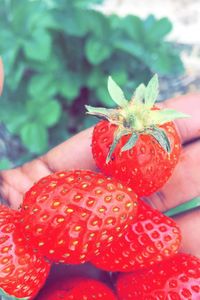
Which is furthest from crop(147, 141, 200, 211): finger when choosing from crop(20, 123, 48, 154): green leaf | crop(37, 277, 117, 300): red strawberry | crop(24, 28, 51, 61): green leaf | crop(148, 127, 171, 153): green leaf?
crop(24, 28, 51, 61): green leaf

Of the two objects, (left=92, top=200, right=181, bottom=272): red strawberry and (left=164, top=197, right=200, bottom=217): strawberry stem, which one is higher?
(left=92, top=200, right=181, bottom=272): red strawberry

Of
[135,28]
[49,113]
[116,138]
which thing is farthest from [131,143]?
[135,28]

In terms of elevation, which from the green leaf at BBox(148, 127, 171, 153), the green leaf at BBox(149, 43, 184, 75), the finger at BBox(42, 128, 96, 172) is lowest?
the green leaf at BBox(149, 43, 184, 75)

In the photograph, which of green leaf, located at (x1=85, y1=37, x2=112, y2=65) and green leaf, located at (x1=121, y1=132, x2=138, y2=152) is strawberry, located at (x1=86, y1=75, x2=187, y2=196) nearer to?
green leaf, located at (x1=121, y1=132, x2=138, y2=152)

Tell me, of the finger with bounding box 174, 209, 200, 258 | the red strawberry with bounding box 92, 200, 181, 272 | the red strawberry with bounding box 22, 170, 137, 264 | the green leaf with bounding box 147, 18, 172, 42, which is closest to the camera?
the red strawberry with bounding box 22, 170, 137, 264

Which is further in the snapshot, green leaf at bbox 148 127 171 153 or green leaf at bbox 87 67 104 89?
green leaf at bbox 87 67 104 89

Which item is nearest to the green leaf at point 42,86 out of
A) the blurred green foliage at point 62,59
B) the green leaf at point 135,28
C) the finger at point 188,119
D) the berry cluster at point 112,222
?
the blurred green foliage at point 62,59

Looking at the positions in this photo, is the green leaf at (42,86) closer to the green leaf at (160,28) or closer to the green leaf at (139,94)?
the green leaf at (160,28)

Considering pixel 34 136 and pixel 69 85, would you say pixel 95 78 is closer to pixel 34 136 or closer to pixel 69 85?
pixel 69 85
